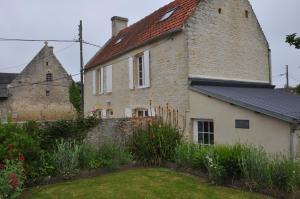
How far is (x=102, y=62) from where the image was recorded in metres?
17.7

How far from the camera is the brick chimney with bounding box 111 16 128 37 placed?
21.7m

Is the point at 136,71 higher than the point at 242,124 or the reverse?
higher

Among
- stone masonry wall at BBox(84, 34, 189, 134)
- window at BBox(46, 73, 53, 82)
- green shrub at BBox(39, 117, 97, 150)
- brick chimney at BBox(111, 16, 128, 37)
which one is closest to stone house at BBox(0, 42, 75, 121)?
window at BBox(46, 73, 53, 82)

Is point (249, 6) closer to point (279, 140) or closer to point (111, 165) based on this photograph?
point (279, 140)

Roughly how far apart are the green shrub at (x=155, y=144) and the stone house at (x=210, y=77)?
1.69 metres

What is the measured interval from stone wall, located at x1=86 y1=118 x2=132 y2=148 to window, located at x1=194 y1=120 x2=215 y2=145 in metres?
2.59

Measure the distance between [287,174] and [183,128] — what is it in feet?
18.7

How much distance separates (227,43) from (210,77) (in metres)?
1.99

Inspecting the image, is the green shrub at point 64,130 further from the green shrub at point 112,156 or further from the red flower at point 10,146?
the red flower at point 10,146

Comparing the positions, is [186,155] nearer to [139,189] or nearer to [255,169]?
[139,189]

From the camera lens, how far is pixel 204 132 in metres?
10.6

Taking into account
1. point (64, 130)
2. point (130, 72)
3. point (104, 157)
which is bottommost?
point (104, 157)

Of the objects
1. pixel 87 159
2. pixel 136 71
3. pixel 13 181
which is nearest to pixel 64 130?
pixel 87 159

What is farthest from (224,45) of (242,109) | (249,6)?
(242,109)
